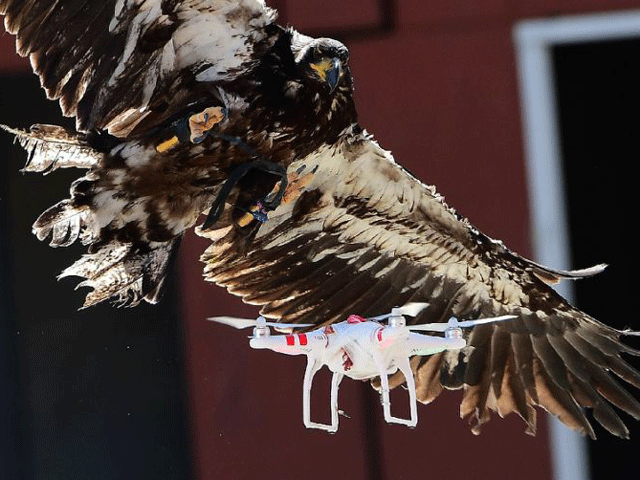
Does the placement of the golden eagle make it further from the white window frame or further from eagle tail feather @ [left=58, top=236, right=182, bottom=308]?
the white window frame

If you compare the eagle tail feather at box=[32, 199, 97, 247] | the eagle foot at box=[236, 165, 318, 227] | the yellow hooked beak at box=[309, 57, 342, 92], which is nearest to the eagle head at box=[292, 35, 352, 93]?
the yellow hooked beak at box=[309, 57, 342, 92]

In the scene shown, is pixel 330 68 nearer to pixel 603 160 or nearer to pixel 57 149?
pixel 57 149

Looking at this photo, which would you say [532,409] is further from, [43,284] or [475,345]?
[43,284]

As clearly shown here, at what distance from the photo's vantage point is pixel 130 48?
5062 mm

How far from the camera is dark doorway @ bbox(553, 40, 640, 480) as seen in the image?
6531 millimetres

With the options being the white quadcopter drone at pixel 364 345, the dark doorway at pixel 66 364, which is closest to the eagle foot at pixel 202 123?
the white quadcopter drone at pixel 364 345

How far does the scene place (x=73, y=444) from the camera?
6664mm

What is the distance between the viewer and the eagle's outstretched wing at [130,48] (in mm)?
4984

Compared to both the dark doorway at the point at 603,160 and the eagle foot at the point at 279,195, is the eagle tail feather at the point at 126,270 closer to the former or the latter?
the eagle foot at the point at 279,195

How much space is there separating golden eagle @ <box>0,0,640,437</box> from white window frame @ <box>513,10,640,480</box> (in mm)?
500

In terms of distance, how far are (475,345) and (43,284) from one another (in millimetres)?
1838

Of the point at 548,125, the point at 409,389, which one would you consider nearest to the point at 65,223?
the point at 409,389

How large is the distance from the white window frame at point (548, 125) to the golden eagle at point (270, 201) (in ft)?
1.64

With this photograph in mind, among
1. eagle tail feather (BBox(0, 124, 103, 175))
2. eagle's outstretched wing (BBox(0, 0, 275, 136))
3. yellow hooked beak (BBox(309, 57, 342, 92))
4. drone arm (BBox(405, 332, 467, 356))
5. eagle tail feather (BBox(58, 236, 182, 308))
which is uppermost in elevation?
eagle's outstretched wing (BBox(0, 0, 275, 136))
